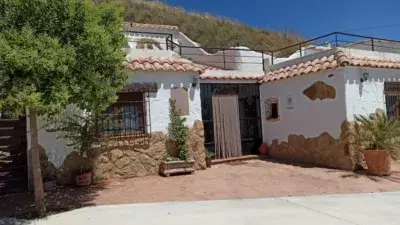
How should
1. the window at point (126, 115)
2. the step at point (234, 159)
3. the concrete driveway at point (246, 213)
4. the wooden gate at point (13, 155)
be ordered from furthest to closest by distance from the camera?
the step at point (234, 159)
the window at point (126, 115)
the wooden gate at point (13, 155)
the concrete driveway at point (246, 213)

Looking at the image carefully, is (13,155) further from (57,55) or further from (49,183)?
(57,55)

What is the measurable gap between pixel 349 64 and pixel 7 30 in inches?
376

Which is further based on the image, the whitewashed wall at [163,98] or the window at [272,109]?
the window at [272,109]

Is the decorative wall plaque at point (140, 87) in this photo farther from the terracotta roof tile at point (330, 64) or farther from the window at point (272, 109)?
the window at point (272, 109)

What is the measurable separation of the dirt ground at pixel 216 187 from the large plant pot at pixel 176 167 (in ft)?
0.80

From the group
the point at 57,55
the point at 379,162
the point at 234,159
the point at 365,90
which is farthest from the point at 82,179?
the point at 365,90


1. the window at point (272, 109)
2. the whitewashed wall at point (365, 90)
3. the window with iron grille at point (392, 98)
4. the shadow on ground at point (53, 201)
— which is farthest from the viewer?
the window at point (272, 109)

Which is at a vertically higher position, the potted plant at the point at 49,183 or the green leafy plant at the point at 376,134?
the green leafy plant at the point at 376,134

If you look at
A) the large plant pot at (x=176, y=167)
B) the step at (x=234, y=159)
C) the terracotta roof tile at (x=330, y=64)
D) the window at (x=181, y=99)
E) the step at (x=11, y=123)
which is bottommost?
the step at (x=234, y=159)

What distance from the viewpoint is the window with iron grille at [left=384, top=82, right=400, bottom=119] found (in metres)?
12.9

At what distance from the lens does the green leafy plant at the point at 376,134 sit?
11008 mm

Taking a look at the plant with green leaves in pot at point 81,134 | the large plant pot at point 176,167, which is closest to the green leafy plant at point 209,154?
the large plant pot at point 176,167

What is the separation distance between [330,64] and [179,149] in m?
5.61

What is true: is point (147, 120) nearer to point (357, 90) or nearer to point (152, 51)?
point (152, 51)
